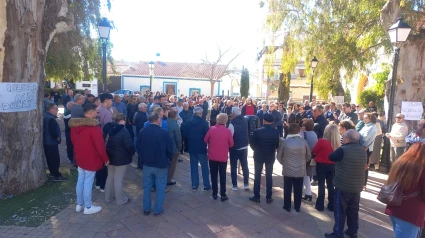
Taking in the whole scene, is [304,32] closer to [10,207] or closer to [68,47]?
[68,47]

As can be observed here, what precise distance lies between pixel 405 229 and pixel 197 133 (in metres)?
3.82

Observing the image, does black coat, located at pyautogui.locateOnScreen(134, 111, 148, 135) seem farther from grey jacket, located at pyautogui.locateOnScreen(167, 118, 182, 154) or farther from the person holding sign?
the person holding sign

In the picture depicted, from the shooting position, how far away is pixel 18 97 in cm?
558

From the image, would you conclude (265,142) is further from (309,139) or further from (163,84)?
(163,84)

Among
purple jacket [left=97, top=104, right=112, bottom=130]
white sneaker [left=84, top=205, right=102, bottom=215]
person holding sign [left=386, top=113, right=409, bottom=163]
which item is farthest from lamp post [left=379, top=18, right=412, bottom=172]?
white sneaker [left=84, top=205, right=102, bottom=215]

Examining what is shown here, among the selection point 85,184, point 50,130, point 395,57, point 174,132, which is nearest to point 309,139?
point 174,132

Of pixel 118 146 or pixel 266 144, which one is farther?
pixel 266 144

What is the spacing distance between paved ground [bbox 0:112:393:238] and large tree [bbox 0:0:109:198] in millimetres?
1332

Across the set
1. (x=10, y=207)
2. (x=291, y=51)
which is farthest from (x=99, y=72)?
(x=10, y=207)

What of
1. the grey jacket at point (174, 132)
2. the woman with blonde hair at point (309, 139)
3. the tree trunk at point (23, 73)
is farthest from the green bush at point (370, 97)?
the tree trunk at point (23, 73)

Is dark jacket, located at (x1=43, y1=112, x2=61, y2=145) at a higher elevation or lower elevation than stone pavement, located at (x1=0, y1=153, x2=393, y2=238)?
higher

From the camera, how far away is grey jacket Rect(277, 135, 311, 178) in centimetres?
514

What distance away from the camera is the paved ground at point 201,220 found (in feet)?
14.6

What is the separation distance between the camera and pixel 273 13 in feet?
46.5
